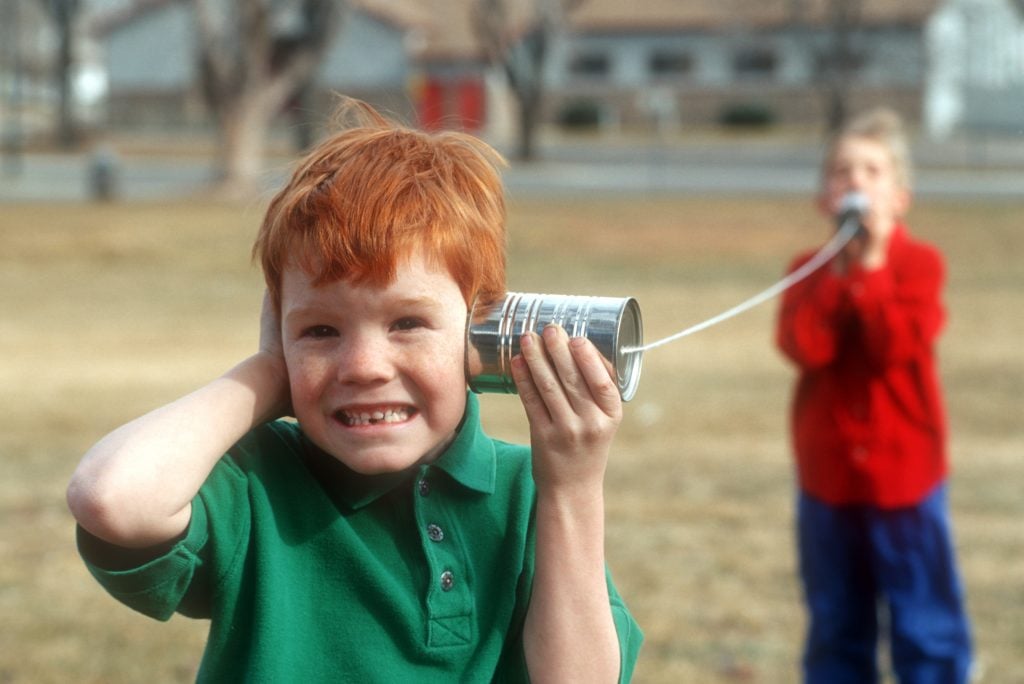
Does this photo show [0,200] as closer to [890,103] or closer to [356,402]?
[356,402]

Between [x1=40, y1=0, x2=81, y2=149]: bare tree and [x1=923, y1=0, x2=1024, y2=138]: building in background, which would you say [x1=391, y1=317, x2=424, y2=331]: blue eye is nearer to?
[x1=923, y1=0, x2=1024, y2=138]: building in background

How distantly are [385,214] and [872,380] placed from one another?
9.16 ft

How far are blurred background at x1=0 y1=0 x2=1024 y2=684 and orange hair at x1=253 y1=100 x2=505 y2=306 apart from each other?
253mm

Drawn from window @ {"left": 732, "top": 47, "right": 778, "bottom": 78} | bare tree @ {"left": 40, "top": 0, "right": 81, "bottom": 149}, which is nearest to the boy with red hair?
bare tree @ {"left": 40, "top": 0, "right": 81, "bottom": 149}

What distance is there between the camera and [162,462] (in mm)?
1480

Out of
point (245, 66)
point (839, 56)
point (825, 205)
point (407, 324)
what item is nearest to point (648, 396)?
point (825, 205)

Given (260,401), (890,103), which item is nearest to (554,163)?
(890,103)

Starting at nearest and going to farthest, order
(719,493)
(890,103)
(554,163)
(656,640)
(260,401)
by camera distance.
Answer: (260,401) < (656,640) < (719,493) < (554,163) < (890,103)

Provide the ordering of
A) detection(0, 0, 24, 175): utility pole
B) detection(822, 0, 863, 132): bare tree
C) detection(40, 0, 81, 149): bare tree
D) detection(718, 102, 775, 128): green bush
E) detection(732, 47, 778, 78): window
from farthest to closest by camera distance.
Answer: detection(732, 47, 778, 78): window < detection(718, 102, 775, 128): green bush < detection(40, 0, 81, 149): bare tree < detection(0, 0, 24, 175): utility pole < detection(822, 0, 863, 132): bare tree

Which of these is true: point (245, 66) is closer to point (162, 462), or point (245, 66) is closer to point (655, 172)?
point (655, 172)

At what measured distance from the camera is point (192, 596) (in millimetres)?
1610

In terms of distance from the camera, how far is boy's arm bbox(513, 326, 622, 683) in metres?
1.45

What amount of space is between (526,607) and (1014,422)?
7302 millimetres

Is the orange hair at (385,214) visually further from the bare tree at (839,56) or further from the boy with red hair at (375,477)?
the bare tree at (839,56)
